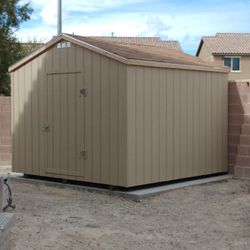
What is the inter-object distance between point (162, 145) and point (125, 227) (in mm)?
2941

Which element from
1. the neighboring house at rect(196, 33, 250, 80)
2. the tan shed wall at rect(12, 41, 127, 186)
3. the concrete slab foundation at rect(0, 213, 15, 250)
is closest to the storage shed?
the tan shed wall at rect(12, 41, 127, 186)

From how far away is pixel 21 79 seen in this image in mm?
11008

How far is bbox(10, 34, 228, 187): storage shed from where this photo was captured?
30.7 feet

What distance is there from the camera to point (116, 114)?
9328mm

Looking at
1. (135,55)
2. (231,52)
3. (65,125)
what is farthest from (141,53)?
(231,52)

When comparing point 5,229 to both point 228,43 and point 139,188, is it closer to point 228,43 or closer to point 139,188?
point 139,188

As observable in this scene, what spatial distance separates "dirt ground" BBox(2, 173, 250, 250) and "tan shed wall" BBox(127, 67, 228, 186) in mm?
550

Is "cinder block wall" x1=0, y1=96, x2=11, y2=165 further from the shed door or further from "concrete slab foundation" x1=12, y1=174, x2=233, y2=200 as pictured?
the shed door

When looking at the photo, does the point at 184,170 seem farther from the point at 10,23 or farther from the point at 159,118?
the point at 10,23

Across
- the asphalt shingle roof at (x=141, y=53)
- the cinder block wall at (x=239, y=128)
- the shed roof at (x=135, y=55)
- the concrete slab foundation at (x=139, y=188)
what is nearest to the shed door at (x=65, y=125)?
the concrete slab foundation at (x=139, y=188)

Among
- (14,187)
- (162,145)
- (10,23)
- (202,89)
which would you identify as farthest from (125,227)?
(10,23)

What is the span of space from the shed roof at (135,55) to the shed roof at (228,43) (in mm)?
36048

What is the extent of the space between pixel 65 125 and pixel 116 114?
1263mm

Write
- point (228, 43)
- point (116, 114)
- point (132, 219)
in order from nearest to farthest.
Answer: point (132, 219)
point (116, 114)
point (228, 43)
